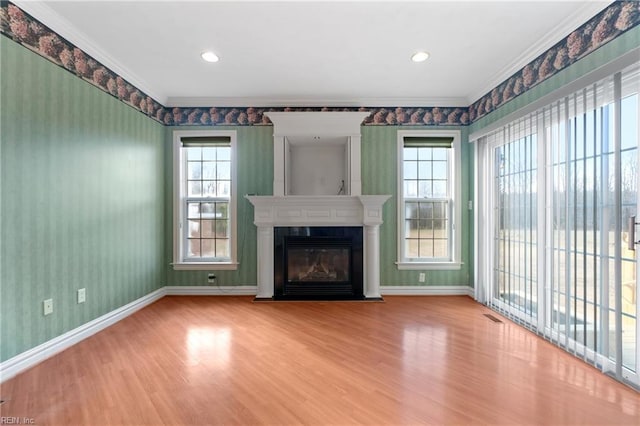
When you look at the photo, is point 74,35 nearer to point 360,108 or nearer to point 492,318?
point 360,108

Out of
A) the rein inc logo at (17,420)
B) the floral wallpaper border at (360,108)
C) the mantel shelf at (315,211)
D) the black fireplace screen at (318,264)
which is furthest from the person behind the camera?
the black fireplace screen at (318,264)

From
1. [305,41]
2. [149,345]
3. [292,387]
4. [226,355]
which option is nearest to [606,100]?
[305,41]

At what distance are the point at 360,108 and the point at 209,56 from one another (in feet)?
6.37

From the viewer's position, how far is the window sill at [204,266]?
362 centimetres

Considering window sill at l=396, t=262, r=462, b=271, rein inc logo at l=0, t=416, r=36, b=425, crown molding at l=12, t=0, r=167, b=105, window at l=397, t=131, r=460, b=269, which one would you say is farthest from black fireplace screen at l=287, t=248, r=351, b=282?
crown molding at l=12, t=0, r=167, b=105

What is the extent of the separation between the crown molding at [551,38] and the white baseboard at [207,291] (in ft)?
12.9

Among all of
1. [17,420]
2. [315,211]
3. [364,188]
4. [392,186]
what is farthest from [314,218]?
[17,420]

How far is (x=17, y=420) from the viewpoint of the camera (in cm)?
143

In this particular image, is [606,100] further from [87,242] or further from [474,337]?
[87,242]

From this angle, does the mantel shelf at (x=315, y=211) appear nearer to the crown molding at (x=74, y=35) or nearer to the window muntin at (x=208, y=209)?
the window muntin at (x=208, y=209)

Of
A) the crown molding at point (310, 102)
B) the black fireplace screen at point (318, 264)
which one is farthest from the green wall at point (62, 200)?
the black fireplace screen at point (318, 264)

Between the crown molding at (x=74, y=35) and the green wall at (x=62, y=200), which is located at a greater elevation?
the crown molding at (x=74, y=35)

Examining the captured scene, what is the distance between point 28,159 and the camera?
1.92 meters

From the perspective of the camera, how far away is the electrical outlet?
6.68 ft
